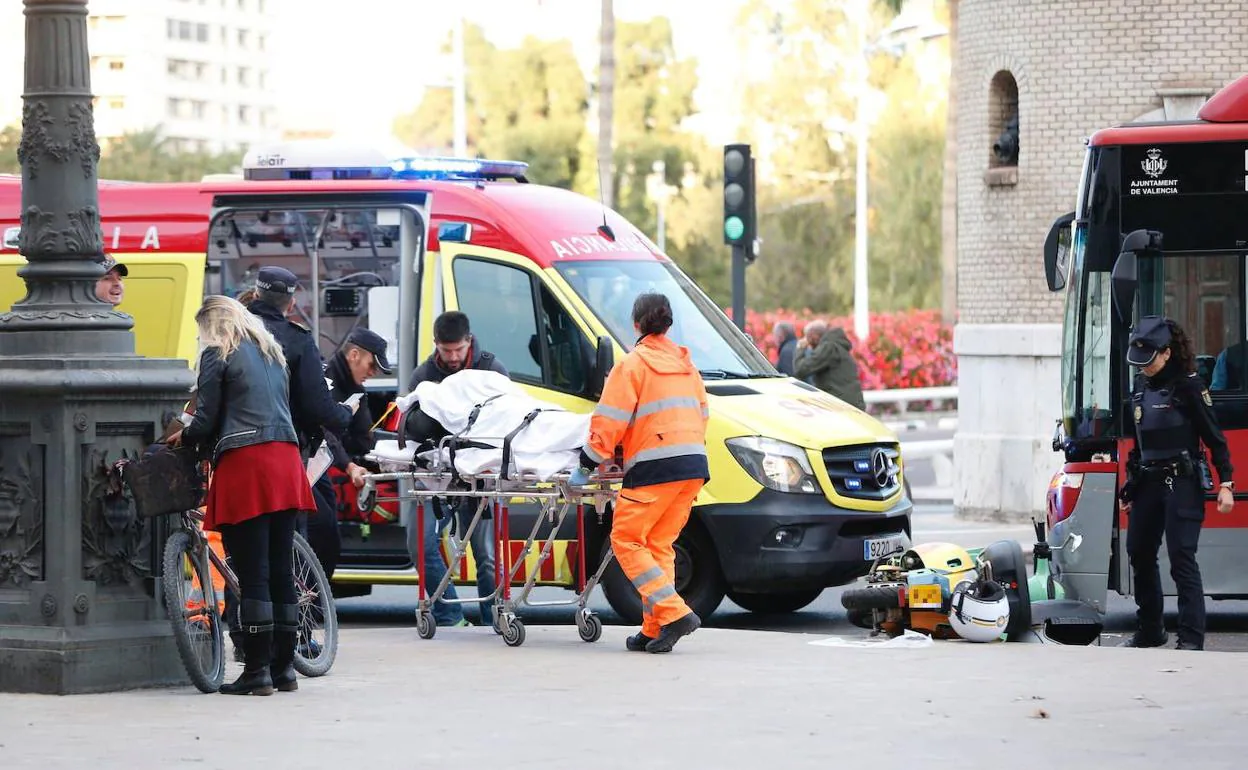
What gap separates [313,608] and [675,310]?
149 inches

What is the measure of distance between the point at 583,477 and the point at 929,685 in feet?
6.54

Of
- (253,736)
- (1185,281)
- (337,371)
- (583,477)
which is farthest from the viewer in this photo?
(1185,281)

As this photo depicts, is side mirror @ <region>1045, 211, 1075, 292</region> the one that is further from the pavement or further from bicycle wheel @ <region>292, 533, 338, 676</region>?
bicycle wheel @ <region>292, 533, 338, 676</region>

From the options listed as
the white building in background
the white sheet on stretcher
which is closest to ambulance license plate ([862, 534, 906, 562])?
the white sheet on stretcher

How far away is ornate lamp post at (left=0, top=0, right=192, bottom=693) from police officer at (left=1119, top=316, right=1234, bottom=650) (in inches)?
196

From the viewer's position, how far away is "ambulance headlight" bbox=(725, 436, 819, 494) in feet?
38.1

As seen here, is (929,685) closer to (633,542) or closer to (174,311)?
(633,542)

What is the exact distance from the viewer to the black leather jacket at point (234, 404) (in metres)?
8.52

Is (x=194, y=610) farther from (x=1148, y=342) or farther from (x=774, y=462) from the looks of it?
(x=1148, y=342)

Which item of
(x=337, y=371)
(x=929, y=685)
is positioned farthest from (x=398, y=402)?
(x=929, y=685)

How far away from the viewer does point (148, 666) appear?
8.83 meters

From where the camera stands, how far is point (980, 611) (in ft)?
35.2

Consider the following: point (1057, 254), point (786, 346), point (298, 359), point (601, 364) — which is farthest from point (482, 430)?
point (786, 346)

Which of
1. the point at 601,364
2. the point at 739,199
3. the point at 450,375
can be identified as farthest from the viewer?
the point at 739,199
